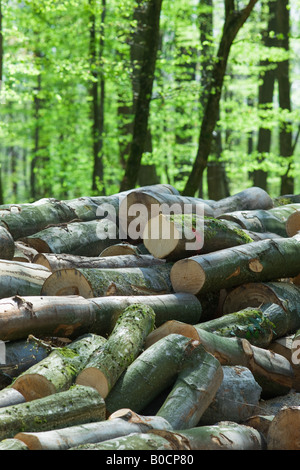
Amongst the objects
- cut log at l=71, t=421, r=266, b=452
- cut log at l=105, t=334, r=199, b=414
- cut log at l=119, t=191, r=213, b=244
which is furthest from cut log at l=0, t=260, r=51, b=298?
cut log at l=71, t=421, r=266, b=452

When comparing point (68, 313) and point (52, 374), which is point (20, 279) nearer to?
point (68, 313)

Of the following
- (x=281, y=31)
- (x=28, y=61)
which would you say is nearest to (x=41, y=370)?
(x=28, y=61)

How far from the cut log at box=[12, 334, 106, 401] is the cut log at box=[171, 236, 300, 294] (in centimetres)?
155

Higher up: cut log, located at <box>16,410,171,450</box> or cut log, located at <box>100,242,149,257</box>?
cut log, located at <box>100,242,149,257</box>

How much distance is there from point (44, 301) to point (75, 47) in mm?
16874

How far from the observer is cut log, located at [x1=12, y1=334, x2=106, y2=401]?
156 inches

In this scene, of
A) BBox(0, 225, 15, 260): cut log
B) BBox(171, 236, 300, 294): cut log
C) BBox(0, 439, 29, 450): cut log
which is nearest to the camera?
BBox(0, 439, 29, 450): cut log

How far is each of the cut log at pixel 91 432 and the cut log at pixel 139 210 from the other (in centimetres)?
363

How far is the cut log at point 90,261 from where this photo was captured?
591 cm

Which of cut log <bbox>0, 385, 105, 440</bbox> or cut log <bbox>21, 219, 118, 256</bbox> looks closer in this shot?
cut log <bbox>0, 385, 105, 440</bbox>

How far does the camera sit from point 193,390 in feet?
13.0

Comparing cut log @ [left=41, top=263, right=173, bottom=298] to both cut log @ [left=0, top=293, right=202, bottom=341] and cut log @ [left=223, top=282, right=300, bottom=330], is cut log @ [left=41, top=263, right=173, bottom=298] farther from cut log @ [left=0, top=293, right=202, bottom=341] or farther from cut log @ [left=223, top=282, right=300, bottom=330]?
cut log @ [left=223, top=282, right=300, bottom=330]

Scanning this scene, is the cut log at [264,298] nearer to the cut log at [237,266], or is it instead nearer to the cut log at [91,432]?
the cut log at [237,266]

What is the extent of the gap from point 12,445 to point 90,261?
10.2ft
